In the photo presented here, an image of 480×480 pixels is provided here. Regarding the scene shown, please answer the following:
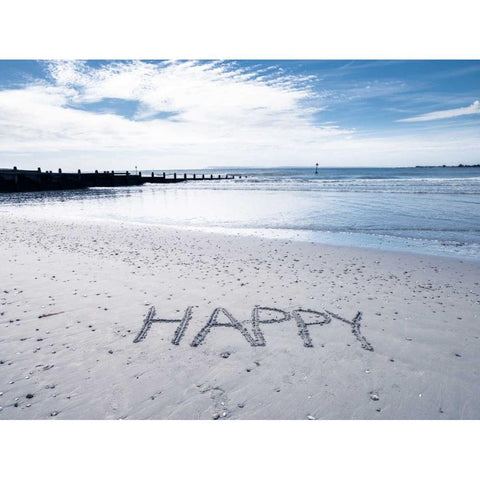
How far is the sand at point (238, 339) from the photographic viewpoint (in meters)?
3.05

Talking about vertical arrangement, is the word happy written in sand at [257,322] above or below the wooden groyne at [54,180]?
below

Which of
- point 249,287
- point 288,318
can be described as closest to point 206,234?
point 249,287

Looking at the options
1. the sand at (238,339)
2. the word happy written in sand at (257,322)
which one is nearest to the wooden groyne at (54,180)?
the sand at (238,339)

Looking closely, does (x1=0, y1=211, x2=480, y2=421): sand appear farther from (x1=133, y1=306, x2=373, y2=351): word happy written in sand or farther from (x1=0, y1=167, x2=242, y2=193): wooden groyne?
(x1=0, y1=167, x2=242, y2=193): wooden groyne

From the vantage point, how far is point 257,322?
460 centimetres

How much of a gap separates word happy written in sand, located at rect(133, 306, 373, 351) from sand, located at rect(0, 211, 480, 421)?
3 centimetres

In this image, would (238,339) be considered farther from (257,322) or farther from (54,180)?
(54,180)

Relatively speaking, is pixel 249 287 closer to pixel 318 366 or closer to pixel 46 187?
pixel 318 366

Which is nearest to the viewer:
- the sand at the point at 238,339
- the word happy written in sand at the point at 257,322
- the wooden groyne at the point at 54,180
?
the sand at the point at 238,339

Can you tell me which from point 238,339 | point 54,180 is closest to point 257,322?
point 238,339

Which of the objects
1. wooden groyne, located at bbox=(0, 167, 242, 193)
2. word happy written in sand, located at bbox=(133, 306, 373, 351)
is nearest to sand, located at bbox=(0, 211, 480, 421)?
word happy written in sand, located at bbox=(133, 306, 373, 351)

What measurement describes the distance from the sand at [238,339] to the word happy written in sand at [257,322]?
0.03 m

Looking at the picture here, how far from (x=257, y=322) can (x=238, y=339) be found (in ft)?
1.77

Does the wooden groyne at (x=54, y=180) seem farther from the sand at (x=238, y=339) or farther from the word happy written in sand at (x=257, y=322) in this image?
the word happy written in sand at (x=257, y=322)
